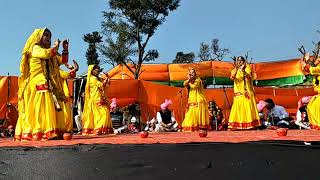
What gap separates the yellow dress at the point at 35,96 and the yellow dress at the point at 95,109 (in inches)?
121

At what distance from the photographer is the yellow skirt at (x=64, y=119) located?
651 centimetres

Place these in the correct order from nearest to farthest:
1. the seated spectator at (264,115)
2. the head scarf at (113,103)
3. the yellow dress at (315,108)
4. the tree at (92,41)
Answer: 1. the yellow dress at (315,108)
2. the seated spectator at (264,115)
3. the head scarf at (113,103)
4. the tree at (92,41)

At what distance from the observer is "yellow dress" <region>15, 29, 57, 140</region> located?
627cm

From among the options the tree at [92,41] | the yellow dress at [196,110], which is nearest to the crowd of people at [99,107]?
the yellow dress at [196,110]

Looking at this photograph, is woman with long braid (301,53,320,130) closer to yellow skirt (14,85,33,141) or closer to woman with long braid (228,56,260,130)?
woman with long braid (228,56,260,130)

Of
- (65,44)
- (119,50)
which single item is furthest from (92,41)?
(65,44)

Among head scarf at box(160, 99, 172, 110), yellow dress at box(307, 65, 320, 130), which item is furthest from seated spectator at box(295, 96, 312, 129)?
head scarf at box(160, 99, 172, 110)

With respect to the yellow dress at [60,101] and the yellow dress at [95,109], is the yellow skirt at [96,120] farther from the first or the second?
the yellow dress at [60,101]

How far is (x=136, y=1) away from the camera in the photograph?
22266mm

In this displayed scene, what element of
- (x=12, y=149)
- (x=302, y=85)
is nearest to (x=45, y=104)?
(x=12, y=149)

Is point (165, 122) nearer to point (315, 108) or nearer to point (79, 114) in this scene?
point (79, 114)

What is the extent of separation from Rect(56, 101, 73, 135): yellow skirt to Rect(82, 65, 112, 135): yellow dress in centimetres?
280

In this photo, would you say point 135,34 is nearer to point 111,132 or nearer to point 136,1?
point 136,1

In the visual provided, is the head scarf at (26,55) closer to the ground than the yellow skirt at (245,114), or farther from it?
farther from it
